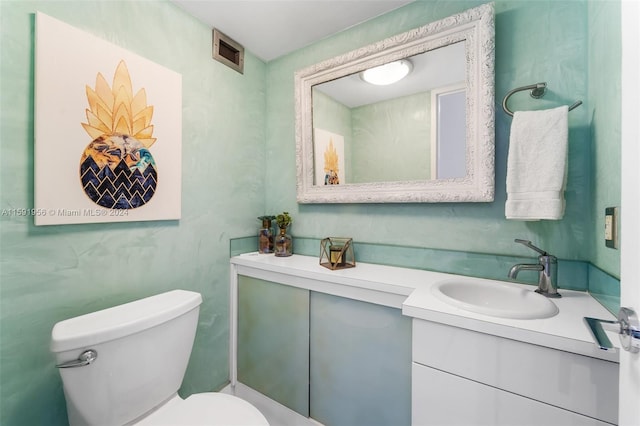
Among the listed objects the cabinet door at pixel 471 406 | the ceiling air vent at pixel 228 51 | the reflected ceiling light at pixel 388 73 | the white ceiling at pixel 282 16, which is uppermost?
the white ceiling at pixel 282 16

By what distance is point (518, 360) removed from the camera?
71 cm

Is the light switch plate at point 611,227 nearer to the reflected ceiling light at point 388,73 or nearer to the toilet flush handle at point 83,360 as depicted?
the reflected ceiling light at point 388,73

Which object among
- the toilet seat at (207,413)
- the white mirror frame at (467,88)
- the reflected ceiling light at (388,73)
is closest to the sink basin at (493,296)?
the white mirror frame at (467,88)

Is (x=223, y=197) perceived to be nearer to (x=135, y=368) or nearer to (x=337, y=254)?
(x=337, y=254)

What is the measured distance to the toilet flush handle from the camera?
0.79m

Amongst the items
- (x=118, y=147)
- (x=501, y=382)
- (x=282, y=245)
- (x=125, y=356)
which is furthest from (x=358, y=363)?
(x=118, y=147)

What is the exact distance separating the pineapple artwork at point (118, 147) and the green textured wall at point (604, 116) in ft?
5.69

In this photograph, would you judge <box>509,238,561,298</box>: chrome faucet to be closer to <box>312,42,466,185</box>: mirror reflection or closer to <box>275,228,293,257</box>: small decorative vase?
<box>312,42,466,185</box>: mirror reflection

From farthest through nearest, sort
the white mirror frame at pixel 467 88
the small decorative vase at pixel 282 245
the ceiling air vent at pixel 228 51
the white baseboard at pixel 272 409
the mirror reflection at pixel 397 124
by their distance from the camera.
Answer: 1. the small decorative vase at pixel 282 245
2. the ceiling air vent at pixel 228 51
3. the white baseboard at pixel 272 409
4. the mirror reflection at pixel 397 124
5. the white mirror frame at pixel 467 88

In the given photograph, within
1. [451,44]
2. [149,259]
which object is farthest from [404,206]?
[149,259]

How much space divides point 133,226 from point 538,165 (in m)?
1.70

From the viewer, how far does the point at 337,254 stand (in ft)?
4.49

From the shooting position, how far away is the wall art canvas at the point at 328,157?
1.60 m

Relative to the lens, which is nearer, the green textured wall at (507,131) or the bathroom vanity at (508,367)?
the bathroom vanity at (508,367)
